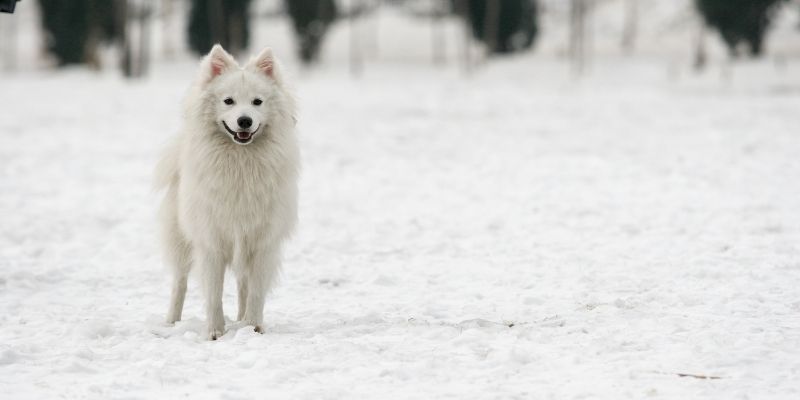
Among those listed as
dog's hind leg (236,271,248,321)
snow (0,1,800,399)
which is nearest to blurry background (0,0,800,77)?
snow (0,1,800,399)

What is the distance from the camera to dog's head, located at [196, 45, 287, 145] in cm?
642

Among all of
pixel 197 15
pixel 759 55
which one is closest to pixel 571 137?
pixel 759 55

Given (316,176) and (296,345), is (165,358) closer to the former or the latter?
(296,345)

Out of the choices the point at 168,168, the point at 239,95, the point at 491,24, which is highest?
the point at 491,24

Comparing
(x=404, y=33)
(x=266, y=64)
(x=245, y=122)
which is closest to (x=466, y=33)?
(x=404, y=33)

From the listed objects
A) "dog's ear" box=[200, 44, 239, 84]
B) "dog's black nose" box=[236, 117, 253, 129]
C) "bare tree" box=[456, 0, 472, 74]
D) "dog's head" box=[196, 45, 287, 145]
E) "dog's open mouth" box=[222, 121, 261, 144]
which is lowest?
"dog's open mouth" box=[222, 121, 261, 144]

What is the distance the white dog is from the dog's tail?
31 centimetres

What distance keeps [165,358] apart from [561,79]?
40.8 metres

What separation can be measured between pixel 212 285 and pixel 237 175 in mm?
908

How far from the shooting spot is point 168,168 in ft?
23.8

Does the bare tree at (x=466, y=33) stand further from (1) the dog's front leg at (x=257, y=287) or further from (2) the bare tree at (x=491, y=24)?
(1) the dog's front leg at (x=257, y=287)

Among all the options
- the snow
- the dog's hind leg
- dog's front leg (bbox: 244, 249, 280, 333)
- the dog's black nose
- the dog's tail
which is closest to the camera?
the snow

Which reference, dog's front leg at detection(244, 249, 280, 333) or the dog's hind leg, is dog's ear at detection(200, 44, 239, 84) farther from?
the dog's hind leg

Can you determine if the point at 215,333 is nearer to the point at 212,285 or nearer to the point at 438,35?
the point at 212,285
